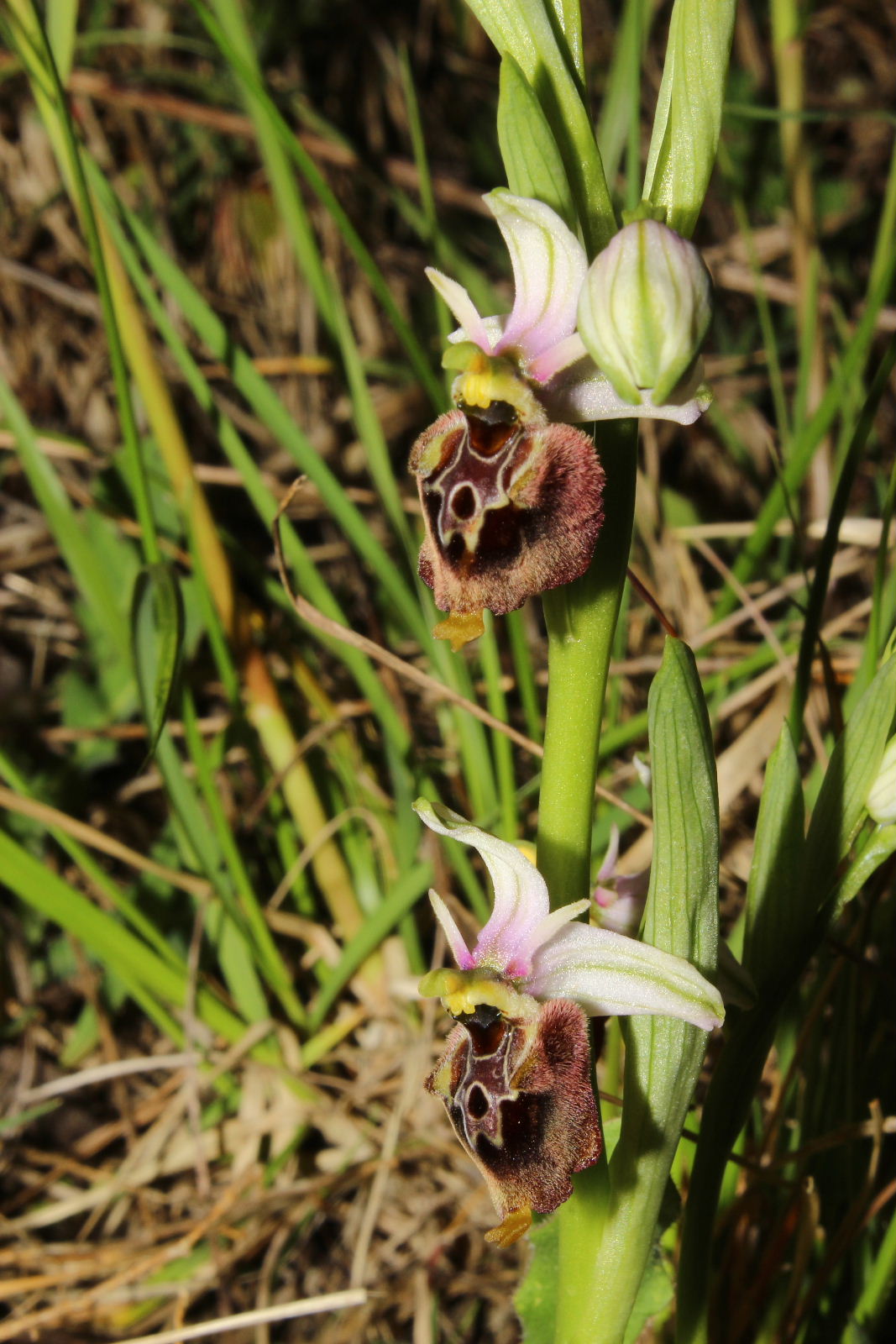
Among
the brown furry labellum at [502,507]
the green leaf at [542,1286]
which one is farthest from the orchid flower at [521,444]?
the green leaf at [542,1286]

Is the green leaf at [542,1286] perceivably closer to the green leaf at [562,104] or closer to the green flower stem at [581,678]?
the green flower stem at [581,678]

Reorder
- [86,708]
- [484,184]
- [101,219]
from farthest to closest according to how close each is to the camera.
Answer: [484,184] → [86,708] → [101,219]

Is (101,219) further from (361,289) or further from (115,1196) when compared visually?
(115,1196)

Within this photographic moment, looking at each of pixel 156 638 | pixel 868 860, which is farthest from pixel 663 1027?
pixel 156 638

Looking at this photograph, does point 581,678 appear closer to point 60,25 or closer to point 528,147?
point 528,147

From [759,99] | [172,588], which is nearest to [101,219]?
[172,588]

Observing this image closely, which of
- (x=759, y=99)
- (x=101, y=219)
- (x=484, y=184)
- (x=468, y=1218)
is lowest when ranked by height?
(x=468, y=1218)
